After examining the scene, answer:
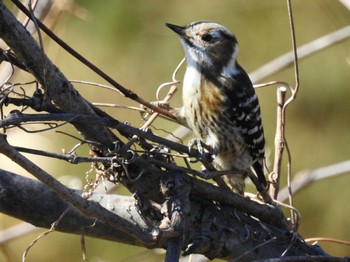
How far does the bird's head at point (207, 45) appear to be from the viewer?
10.1 ft

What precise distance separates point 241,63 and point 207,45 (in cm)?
143

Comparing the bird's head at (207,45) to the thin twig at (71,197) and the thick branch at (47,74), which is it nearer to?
the thick branch at (47,74)

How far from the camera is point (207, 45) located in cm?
315

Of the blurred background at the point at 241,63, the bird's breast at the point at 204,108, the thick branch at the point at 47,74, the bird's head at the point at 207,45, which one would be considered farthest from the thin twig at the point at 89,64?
the blurred background at the point at 241,63

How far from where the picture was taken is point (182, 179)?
6.61ft

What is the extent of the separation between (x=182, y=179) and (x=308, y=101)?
102 inches

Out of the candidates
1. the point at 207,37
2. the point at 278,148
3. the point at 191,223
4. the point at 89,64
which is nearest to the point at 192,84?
the point at 207,37

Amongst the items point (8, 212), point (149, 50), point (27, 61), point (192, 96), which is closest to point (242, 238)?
point (8, 212)

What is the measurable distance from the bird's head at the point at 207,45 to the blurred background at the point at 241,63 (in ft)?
3.69

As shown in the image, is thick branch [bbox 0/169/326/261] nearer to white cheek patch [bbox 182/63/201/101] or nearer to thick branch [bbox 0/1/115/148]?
thick branch [bbox 0/1/115/148]

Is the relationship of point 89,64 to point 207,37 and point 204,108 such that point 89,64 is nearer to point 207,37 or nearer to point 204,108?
point 204,108

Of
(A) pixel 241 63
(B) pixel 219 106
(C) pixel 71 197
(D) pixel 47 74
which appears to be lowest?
(A) pixel 241 63

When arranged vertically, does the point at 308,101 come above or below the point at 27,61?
below

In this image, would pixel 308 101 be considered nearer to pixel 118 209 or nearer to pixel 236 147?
pixel 236 147
